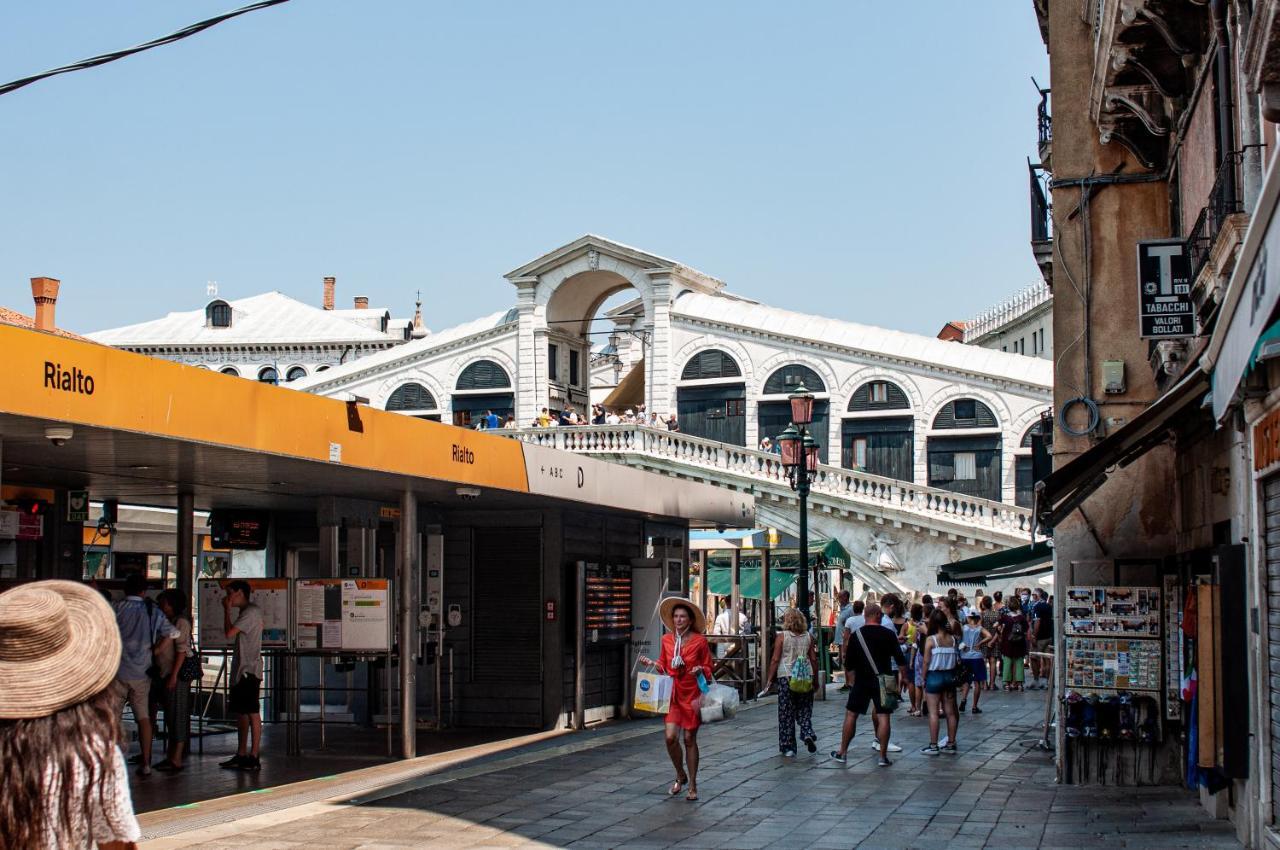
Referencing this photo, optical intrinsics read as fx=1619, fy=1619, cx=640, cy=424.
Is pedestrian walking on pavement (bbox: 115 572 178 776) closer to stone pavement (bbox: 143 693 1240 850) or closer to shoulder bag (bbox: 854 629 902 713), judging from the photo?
stone pavement (bbox: 143 693 1240 850)

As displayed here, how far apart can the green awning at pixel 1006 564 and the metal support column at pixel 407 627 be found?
12.5 meters

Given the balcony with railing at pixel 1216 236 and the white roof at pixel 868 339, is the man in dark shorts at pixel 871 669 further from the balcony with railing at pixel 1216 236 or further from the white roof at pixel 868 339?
the white roof at pixel 868 339

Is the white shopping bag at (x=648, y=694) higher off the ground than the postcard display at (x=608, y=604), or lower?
lower

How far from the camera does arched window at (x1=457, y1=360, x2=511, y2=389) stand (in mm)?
65438

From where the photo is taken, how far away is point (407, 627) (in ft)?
51.5

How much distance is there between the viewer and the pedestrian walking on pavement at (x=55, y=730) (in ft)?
14.8

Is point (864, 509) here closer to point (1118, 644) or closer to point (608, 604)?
point (608, 604)

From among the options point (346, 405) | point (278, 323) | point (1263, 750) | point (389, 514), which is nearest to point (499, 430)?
point (278, 323)

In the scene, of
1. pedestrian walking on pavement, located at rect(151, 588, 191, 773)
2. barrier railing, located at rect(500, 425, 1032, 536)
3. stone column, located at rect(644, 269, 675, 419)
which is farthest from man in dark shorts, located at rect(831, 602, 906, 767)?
stone column, located at rect(644, 269, 675, 419)

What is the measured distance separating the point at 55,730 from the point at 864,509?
46403mm

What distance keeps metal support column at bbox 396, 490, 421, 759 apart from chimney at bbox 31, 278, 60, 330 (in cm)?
2993

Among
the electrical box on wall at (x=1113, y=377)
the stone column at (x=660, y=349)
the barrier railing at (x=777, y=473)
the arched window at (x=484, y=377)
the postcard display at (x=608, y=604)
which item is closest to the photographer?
the electrical box on wall at (x=1113, y=377)

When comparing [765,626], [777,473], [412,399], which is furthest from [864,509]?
[765,626]

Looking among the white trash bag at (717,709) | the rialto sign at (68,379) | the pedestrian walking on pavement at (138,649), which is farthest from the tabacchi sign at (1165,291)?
the pedestrian walking on pavement at (138,649)
